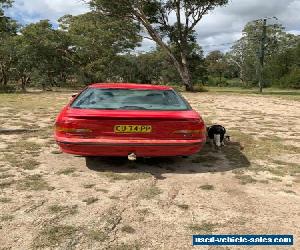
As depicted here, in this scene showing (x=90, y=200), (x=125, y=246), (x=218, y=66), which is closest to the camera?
(x=125, y=246)

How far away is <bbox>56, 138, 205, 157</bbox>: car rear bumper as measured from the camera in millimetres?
5145

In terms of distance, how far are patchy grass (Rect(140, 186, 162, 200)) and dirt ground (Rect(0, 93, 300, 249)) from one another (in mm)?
12

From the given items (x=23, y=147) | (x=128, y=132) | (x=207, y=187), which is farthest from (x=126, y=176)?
(x=23, y=147)

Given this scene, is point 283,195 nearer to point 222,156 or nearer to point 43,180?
point 222,156

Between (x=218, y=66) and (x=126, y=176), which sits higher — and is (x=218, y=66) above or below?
above

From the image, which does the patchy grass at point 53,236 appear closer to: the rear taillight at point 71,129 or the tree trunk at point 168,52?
the rear taillight at point 71,129

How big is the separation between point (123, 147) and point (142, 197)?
98cm

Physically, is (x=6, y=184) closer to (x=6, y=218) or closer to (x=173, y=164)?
(x=6, y=218)

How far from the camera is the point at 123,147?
5148mm

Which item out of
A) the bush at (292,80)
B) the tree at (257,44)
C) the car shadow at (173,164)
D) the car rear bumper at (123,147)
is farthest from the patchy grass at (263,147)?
the tree at (257,44)

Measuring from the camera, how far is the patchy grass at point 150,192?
172 inches

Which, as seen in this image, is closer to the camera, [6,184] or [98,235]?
[98,235]

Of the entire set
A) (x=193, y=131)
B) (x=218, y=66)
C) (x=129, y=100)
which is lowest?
(x=193, y=131)

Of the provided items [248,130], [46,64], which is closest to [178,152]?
[248,130]
